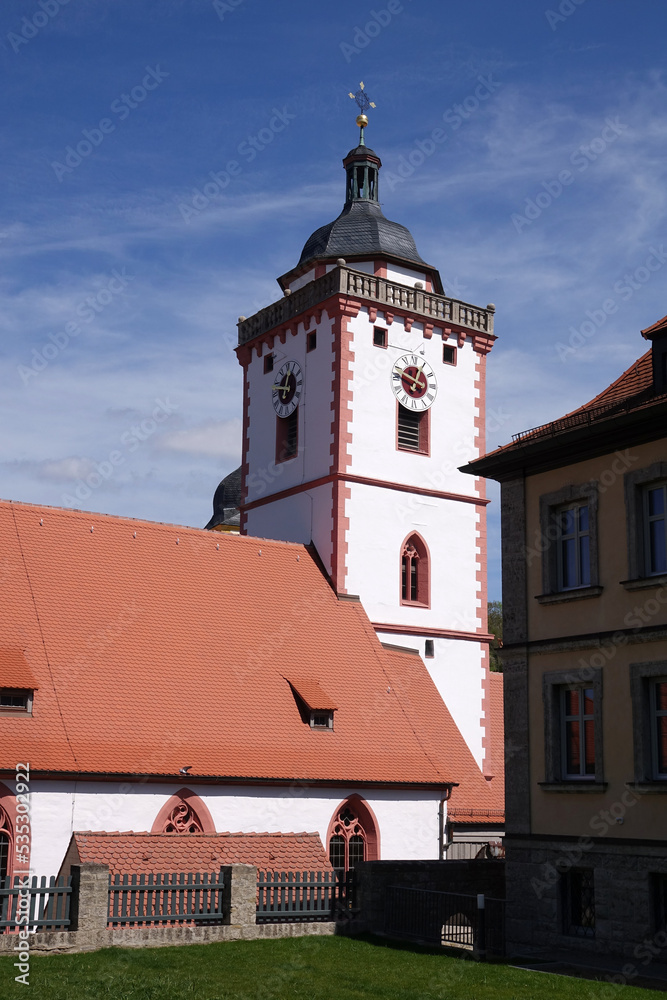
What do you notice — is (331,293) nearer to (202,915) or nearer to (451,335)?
(451,335)

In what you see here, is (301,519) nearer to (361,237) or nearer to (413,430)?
(413,430)

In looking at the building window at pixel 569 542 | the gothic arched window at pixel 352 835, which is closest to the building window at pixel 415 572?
the gothic arched window at pixel 352 835

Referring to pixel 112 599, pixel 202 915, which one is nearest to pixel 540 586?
pixel 202 915

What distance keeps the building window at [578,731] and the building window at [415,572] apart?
12.1 meters

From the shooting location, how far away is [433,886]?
23344 mm

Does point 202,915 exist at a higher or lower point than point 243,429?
lower

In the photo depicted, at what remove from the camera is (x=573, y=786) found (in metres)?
21.0

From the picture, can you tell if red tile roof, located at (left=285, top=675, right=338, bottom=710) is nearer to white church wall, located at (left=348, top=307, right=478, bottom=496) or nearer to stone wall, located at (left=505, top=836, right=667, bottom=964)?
stone wall, located at (left=505, top=836, right=667, bottom=964)

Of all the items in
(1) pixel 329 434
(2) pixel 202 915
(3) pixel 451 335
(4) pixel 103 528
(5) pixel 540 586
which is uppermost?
(3) pixel 451 335

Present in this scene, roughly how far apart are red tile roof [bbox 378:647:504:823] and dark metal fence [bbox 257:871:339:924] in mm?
7037

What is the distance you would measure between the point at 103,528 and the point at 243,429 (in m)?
9.48

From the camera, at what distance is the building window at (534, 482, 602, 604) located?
21.6m

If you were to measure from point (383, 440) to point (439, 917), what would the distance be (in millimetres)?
15902

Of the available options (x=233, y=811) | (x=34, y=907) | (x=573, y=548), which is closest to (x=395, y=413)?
(x=573, y=548)
